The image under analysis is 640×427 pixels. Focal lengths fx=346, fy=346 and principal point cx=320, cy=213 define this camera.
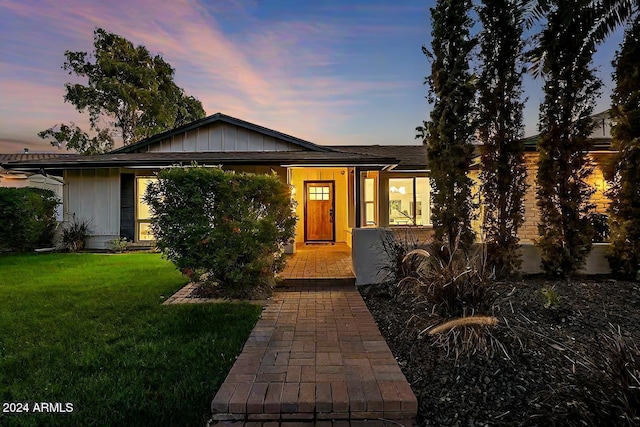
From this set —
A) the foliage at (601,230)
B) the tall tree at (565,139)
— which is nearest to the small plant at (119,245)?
the tall tree at (565,139)

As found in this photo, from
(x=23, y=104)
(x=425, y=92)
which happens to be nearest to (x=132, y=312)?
(x=425, y=92)

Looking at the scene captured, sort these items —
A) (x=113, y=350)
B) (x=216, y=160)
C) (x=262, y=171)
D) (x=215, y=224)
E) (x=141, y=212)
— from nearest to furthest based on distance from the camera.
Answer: (x=113, y=350) → (x=215, y=224) → (x=216, y=160) → (x=262, y=171) → (x=141, y=212)

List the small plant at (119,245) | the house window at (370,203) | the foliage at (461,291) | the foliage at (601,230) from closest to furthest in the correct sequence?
the foliage at (461,291) → the foliage at (601,230) → the small plant at (119,245) → the house window at (370,203)

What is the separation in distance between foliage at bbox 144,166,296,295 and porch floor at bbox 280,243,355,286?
0.92m

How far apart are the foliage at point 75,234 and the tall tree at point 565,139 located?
491 inches

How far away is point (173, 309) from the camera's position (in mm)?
4922

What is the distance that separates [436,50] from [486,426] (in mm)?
5780

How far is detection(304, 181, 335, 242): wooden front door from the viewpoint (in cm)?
1226

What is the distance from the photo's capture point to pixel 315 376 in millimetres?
2811

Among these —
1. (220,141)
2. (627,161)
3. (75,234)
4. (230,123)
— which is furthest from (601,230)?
(75,234)

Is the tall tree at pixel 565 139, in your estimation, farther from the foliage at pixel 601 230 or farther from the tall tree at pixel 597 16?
the foliage at pixel 601 230

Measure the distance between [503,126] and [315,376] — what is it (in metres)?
5.38

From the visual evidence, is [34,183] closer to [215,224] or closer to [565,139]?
[215,224]

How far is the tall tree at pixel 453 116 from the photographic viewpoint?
19.0 ft
